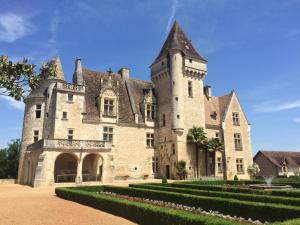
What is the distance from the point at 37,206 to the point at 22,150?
1936cm

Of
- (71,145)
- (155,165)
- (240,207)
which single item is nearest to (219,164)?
(155,165)

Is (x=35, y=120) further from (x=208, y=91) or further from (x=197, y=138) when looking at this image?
(x=208, y=91)

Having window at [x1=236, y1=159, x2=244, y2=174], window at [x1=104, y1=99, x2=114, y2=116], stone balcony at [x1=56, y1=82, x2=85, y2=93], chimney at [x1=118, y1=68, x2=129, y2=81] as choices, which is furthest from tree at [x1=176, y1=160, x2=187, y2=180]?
stone balcony at [x1=56, y1=82, x2=85, y2=93]

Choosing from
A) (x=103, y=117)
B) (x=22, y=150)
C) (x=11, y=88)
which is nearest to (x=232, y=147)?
(x=103, y=117)

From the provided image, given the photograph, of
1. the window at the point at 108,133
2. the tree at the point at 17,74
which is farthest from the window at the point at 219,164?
the tree at the point at 17,74

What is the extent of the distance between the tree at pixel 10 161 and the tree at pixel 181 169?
113ft

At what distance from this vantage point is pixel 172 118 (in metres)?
33.4

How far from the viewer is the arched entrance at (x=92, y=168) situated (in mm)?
29453

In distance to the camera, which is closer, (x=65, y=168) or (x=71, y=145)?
(x=71, y=145)

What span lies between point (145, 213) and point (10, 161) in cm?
4986

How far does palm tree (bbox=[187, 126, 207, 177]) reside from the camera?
3275cm

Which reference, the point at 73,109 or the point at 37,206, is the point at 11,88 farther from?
the point at 73,109

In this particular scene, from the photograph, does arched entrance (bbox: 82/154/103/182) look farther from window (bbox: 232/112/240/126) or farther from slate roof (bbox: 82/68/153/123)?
window (bbox: 232/112/240/126)

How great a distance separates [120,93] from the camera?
35.3 meters
